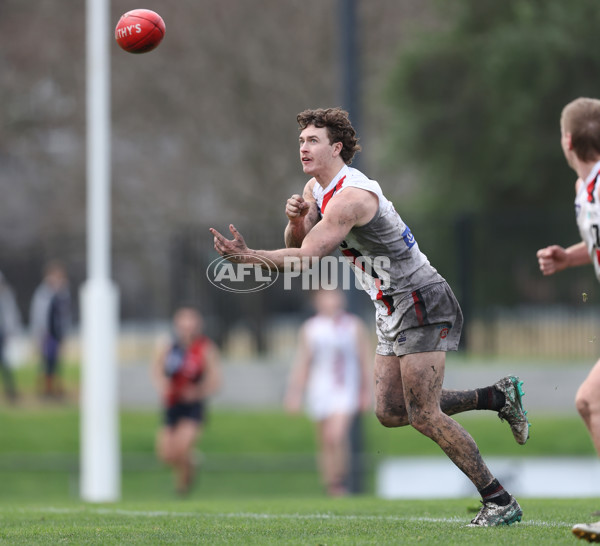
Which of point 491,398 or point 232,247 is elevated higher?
point 232,247

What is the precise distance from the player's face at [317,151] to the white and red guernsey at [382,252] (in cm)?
11

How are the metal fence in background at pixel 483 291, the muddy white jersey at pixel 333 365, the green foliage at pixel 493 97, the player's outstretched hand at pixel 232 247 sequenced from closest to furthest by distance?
the player's outstretched hand at pixel 232 247, the muddy white jersey at pixel 333 365, the metal fence in background at pixel 483 291, the green foliage at pixel 493 97

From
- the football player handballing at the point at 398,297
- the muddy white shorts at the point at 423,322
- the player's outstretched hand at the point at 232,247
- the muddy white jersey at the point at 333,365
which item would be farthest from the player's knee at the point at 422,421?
the muddy white jersey at the point at 333,365

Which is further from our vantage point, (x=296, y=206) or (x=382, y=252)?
(x=382, y=252)

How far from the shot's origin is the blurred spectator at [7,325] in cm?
1952

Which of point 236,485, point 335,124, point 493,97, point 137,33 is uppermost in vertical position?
point 493,97

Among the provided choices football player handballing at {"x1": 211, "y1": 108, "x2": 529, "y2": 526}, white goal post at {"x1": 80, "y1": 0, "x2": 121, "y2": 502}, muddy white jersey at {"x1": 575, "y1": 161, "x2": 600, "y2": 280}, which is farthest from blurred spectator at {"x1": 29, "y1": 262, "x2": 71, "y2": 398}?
muddy white jersey at {"x1": 575, "y1": 161, "x2": 600, "y2": 280}

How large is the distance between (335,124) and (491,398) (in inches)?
76.6

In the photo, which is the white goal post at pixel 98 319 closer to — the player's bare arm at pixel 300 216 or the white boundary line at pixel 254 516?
the white boundary line at pixel 254 516

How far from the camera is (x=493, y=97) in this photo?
21.6 metres

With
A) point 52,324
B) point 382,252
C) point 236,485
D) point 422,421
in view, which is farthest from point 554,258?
point 52,324

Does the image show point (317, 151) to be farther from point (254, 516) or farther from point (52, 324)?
point (52, 324)

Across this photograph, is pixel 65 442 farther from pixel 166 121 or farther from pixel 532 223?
pixel 166 121

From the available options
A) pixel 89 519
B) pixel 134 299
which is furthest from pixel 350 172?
pixel 134 299
